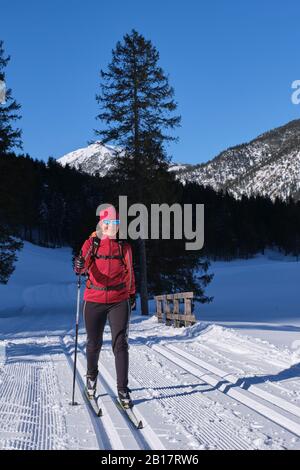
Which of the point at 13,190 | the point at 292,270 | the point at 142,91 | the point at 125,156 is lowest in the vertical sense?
the point at 292,270

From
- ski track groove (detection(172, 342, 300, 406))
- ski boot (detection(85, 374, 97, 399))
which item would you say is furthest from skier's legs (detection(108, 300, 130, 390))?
ski track groove (detection(172, 342, 300, 406))

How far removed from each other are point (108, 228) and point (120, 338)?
4.26 feet

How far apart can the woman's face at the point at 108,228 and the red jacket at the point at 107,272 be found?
6 centimetres

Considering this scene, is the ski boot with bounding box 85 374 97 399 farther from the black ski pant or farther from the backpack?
the backpack

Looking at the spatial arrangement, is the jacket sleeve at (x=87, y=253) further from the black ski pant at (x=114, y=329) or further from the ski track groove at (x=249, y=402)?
the ski track groove at (x=249, y=402)

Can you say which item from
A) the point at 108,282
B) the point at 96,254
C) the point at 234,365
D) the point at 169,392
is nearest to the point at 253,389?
the point at 169,392

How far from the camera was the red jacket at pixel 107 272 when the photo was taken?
5.39 meters

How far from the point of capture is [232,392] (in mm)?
6023

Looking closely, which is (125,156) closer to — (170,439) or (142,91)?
(142,91)

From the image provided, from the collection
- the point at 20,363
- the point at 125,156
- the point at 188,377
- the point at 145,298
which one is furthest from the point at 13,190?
the point at 188,377

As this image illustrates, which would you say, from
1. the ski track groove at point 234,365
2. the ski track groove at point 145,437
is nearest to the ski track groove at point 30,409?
the ski track groove at point 145,437

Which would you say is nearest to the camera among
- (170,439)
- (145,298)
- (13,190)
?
(170,439)

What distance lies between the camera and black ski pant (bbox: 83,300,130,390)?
5.27 metres

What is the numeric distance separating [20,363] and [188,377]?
3294 millimetres
